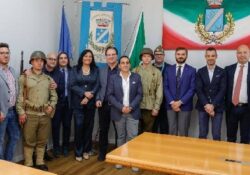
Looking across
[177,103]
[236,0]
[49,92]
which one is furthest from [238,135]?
[49,92]

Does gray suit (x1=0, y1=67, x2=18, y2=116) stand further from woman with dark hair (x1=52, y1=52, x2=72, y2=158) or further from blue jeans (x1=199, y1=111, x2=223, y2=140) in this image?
blue jeans (x1=199, y1=111, x2=223, y2=140)

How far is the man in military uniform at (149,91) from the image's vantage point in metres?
4.04

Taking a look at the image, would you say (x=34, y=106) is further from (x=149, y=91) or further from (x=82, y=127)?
(x=149, y=91)

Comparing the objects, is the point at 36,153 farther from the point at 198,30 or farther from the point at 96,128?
the point at 198,30

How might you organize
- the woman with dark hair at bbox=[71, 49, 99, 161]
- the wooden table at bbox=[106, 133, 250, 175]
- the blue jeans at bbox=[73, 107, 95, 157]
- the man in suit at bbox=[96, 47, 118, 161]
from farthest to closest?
the blue jeans at bbox=[73, 107, 95, 157]
the woman with dark hair at bbox=[71, 49, 99, 161]
the man in suit at bbox=[96, 47, 118, 161]
the wooden table at bbox=[106, 133, 250, 175]

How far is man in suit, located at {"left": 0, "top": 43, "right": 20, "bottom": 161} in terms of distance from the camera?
348 centimetres

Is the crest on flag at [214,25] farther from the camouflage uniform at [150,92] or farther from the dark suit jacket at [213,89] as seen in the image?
the camouflage uniform at [150,92]

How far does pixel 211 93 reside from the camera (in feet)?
13.0

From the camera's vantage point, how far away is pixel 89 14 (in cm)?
498

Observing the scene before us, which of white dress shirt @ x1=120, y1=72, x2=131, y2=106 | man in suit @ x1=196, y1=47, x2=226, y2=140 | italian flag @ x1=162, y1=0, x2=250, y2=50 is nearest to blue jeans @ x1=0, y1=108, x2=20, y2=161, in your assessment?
white dress shirt @ x1=120, y1=72, x2=131, y2=106

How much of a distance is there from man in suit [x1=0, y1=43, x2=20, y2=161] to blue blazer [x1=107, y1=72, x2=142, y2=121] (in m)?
1.17

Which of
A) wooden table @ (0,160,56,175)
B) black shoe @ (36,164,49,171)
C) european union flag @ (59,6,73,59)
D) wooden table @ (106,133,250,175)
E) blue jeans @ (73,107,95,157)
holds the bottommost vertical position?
black shoe @ (36,164,49,171)

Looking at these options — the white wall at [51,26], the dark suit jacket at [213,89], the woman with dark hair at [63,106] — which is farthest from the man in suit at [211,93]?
the woman with dark hair at [63,106]

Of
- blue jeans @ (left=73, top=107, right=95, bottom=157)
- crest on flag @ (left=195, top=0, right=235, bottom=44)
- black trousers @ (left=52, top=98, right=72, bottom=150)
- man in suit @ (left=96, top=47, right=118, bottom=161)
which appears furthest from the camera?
crest on flag @ (left=195, top=0, right=235, bottom=44)
